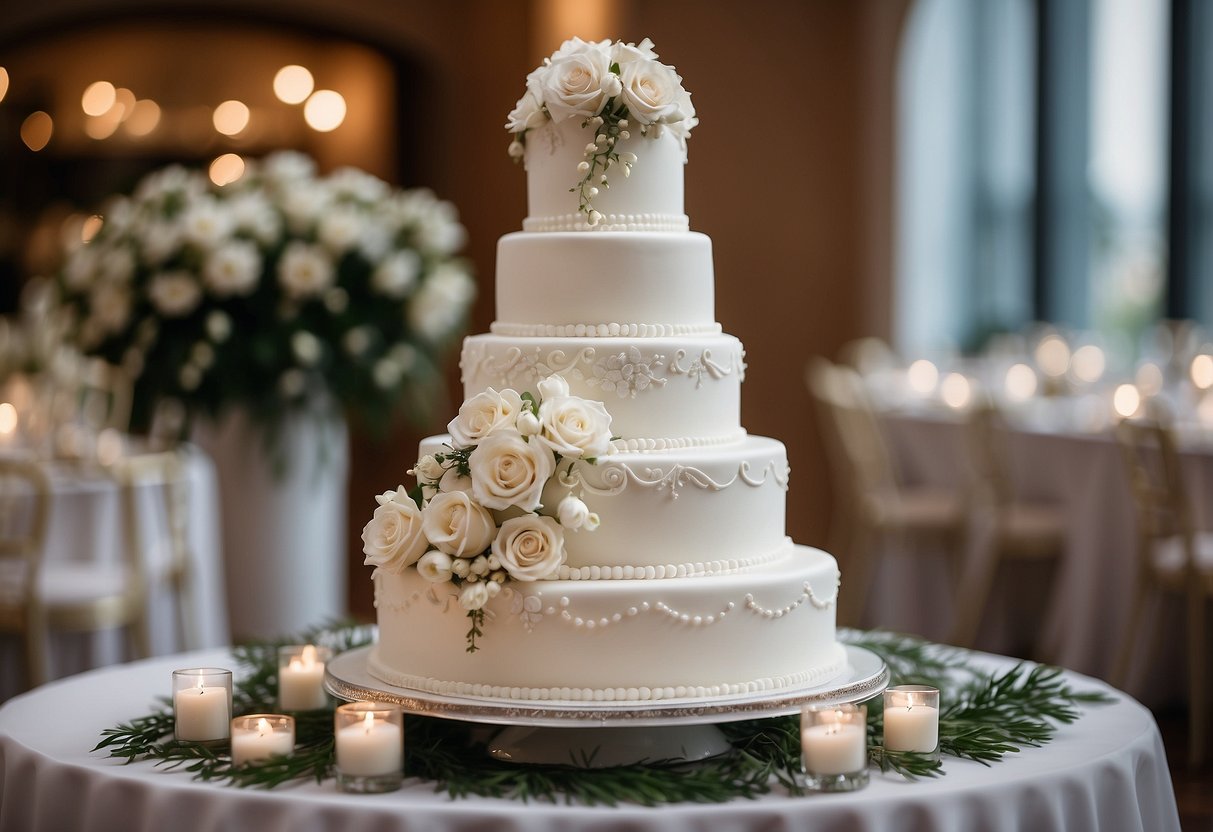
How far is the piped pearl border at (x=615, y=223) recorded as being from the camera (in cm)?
301

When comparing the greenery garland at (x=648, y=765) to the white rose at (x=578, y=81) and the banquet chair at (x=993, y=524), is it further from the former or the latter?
the banquet chair at (x=993, y=524)

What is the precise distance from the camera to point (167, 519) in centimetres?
603

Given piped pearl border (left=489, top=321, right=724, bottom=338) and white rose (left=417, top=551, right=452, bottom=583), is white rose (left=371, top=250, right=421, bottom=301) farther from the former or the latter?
white rose (left=417, top=551, right=452, bottom=583)

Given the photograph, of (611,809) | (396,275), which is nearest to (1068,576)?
(396,275)

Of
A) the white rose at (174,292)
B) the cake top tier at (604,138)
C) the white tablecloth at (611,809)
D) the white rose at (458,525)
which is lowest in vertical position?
the white tablecloth at (611,809)

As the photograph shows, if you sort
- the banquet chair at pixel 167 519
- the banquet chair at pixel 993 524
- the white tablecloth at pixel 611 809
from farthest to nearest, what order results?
the banquet chair at pixel 993 524, the banquet chair at pixel 167 519, the white tablecloth at pixel 611 809

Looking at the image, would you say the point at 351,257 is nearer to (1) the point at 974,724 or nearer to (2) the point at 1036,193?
(1) the point at 974,724

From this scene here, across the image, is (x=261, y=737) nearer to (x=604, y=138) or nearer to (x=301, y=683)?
(x=301, y=683)

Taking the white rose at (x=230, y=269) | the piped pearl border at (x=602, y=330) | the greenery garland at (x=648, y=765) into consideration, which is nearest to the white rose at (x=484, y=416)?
the piped pearl border at (x=602, y=330)

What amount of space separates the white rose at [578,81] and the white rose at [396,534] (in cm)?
83

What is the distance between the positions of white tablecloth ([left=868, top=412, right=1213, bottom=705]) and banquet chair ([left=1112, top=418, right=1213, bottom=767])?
15 cm

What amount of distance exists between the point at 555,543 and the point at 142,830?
32.8 inches

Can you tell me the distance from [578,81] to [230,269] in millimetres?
2585

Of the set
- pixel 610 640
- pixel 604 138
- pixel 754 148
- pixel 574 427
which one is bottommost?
pixel 610 640
